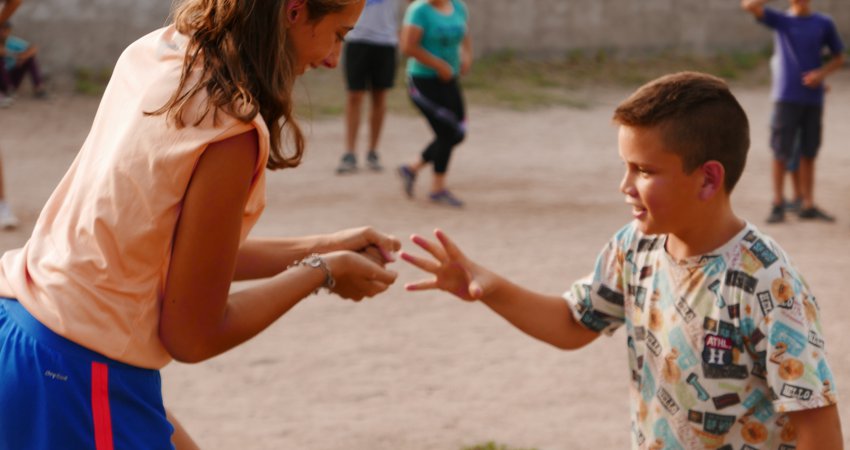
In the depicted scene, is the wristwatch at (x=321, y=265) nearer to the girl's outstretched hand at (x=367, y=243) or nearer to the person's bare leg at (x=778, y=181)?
the girl's outstretched hand at (x=367, y=243)

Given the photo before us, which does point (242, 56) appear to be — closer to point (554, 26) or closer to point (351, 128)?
point (351, 128)

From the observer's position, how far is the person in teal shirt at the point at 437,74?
786 centimetres

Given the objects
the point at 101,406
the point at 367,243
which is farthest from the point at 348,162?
the point at 101,406

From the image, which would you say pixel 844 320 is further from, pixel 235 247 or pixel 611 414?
pixel 235 247

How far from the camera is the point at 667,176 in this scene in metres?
2.48

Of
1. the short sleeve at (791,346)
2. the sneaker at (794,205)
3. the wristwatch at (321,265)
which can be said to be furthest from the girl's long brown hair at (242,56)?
the sneaker at (794,205)

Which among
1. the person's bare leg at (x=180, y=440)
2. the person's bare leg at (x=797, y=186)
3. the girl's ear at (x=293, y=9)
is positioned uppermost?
the girl's ear at (x=293, y=9)

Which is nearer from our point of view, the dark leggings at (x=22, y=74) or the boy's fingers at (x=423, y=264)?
the boy's fingers at (x=423, y=264)

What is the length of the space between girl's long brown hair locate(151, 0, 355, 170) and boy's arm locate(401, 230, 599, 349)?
0.80 metres

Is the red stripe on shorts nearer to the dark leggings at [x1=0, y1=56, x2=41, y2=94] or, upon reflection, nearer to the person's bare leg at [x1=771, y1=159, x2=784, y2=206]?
the person's bare leg at [x1=771, y1=159, x2=784, y2=206]

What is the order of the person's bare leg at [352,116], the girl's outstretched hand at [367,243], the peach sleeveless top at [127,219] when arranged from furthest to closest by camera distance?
the person's bare leg at [352,116] → the girl's outstretched hand at [367,243] → the peach sleeveless top at [127,219]

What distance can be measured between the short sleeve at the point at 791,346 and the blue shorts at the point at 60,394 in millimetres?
1252

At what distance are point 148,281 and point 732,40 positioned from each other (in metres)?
16.0

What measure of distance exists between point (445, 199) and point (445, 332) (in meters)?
2.87
